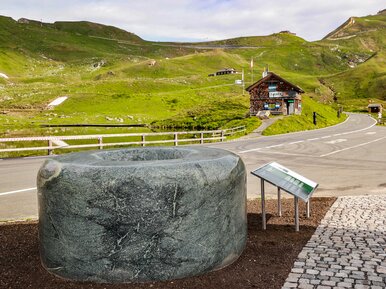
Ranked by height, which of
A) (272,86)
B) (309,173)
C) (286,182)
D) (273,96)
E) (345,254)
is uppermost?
(272,86)

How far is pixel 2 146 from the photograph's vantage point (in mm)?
31422

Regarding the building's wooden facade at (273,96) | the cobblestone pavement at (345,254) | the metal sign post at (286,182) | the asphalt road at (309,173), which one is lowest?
the asphalt road at (309,173)

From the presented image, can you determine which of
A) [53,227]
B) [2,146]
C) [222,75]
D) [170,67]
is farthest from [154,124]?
[170,67]

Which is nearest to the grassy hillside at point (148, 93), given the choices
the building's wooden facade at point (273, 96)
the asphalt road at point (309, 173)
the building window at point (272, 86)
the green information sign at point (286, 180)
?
the building's wooden facade at point (273, 96)

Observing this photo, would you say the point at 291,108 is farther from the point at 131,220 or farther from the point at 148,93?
the point at 131,220

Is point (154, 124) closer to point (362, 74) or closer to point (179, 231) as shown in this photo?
point (179, 231)

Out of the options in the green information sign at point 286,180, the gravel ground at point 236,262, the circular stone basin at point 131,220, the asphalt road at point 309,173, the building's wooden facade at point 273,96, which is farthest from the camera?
the building's wooden facade at point 273,96

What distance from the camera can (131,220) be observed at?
4875mm

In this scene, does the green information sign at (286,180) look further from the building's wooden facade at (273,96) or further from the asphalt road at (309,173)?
the building's wooden facade at (273,96)

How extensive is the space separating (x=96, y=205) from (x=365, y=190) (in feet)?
30.2

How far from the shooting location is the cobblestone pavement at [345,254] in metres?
5.05

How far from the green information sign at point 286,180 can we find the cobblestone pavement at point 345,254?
78cm

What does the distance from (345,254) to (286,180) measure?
5.49 ft

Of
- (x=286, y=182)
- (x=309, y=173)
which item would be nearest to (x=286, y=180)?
(x=286, y=182)
